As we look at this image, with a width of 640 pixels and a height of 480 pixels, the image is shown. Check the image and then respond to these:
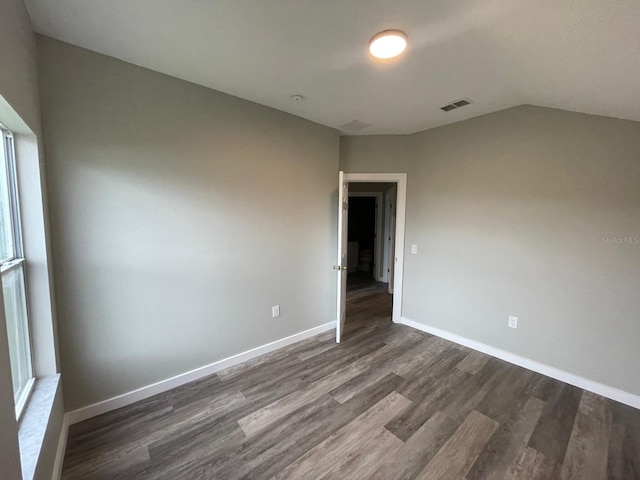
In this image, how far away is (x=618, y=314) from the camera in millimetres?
2158

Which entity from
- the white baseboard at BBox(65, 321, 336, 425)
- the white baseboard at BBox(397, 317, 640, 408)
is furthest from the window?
the white baseboard at BBox(397, 317, 640, 408)

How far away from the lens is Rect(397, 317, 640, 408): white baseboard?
2.16 metres

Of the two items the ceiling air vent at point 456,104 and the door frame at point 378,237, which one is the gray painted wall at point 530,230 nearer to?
the ceiling air vent at point 456,104

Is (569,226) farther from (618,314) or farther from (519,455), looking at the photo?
(519,455)

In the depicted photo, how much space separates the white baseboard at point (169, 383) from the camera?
1883 millimetres

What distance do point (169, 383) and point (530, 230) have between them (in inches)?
142

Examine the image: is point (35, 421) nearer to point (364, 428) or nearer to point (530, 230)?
point (364, 428)

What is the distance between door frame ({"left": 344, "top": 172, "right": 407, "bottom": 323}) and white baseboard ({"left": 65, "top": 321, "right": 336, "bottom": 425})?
4.63 feet

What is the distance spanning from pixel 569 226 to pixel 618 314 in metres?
0.79

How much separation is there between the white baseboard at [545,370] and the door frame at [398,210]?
0.45 metres

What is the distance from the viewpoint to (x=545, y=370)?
8.25ft

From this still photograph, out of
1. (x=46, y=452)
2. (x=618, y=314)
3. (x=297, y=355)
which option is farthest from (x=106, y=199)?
(x=618, y=314)

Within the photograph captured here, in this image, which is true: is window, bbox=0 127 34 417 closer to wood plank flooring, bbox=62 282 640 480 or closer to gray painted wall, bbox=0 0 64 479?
gray painted wall, bbox=0 0 64 479

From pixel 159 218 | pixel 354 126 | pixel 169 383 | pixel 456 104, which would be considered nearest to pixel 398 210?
pixel 354 126
